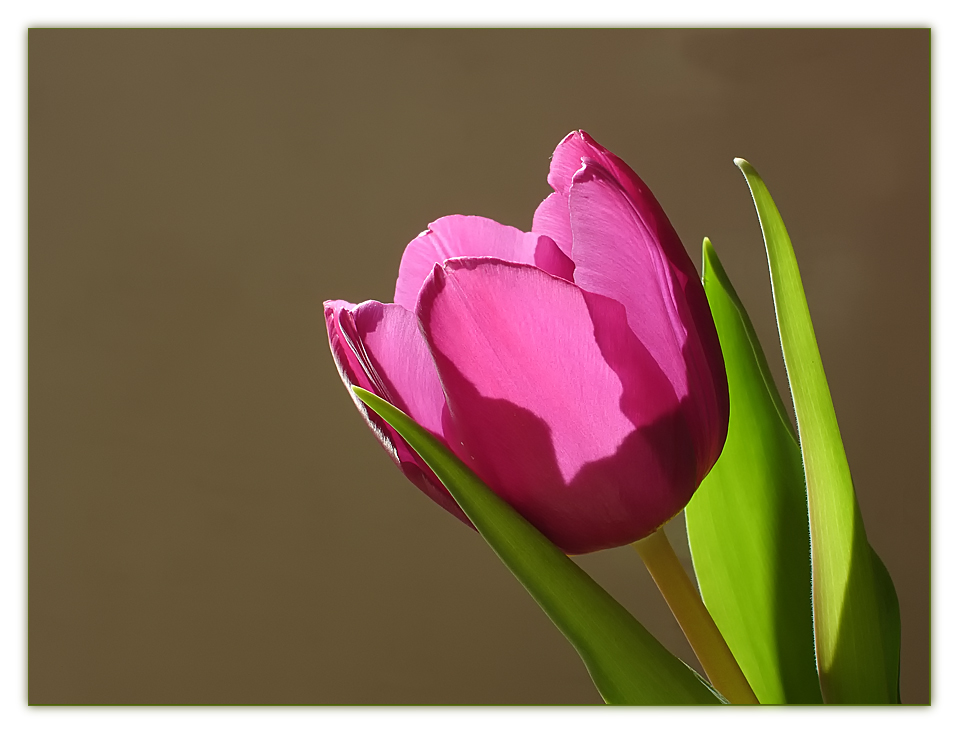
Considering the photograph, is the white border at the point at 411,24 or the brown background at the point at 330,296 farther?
the brown background at the point at 330,296

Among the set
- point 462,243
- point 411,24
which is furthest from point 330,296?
point 462,243

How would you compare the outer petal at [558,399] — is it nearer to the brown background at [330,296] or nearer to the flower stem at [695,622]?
the flower stem at [695,622]

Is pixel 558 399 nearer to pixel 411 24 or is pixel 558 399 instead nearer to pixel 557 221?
pixel 557 221

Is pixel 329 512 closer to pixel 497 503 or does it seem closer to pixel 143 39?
pixel 143 39

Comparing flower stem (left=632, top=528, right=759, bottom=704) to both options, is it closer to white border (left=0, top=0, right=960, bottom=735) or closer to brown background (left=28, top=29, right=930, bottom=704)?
white border (left=0, top=0, right=960, bottom=735)

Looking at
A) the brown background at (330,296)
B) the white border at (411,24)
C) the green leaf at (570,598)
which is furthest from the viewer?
the brown background at (330,296)

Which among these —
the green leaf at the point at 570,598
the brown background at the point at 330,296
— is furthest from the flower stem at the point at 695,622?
the brown background at the point at 330,296
